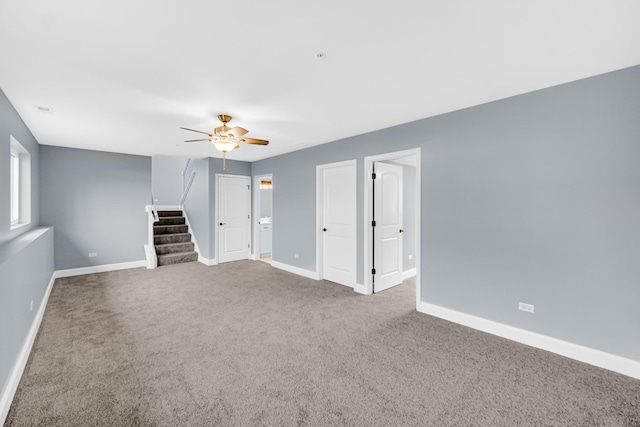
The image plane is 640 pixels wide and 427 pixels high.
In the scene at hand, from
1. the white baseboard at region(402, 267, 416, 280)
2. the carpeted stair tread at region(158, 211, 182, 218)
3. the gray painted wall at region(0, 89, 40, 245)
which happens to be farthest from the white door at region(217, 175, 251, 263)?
the white baseboard at region(402, 267, 416, 280)

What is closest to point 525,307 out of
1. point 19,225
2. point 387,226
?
point 387,226

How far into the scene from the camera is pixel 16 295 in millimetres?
2330

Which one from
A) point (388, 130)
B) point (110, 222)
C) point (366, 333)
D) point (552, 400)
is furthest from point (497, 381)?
point (110, 222)

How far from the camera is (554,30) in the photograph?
177 centimetres

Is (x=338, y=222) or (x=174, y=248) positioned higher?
(x=338, y=222)

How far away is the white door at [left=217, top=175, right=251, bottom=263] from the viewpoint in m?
6.45

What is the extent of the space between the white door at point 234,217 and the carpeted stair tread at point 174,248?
948 mm

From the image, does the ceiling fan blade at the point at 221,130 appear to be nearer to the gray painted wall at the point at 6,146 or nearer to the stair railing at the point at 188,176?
the gray painted wall at the point at 6,146

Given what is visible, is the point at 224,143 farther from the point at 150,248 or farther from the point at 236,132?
the point at 150,248

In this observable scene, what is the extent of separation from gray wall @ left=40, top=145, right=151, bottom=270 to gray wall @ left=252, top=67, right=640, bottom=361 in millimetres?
5582

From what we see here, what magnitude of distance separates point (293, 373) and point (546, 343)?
2.39 metres

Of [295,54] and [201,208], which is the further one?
[201,208]

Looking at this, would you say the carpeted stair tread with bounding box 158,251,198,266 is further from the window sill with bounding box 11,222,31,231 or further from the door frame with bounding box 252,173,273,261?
the window sill with bounding box 11,222,31,231

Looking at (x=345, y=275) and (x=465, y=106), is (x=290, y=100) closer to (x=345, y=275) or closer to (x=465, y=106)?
(x=465, y=106)
